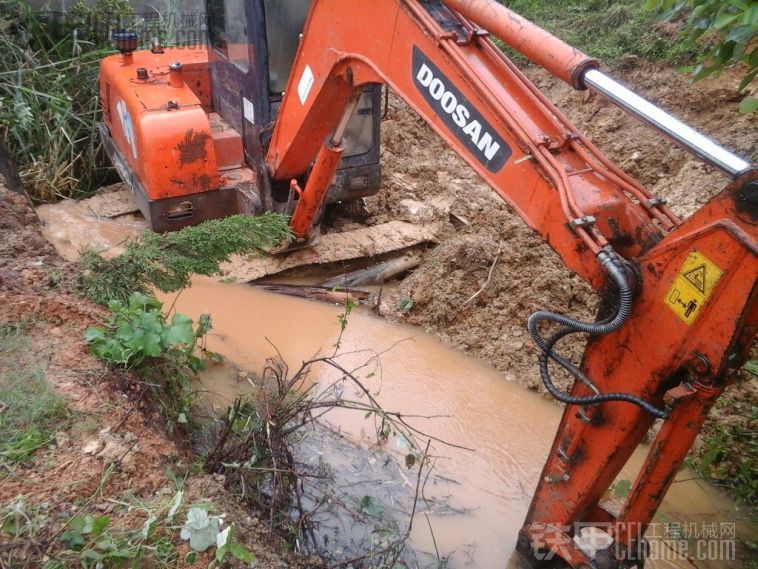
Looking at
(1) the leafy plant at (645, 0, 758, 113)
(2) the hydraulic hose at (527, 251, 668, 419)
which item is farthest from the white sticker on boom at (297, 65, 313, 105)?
(2) the hydraulic hose at (527, 251, 668, 419)

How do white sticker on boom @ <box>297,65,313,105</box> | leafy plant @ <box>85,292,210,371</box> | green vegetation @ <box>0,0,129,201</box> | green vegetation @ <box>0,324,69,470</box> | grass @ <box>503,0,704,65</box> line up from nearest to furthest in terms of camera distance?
green vegetation @ <box>0,324,69,470</box> → leafy plant @ <box>85,292,210,371</box> → white sticker on boom @ <box>297,65,313,105</box> → green vegetation @ <box>0,0,129,201</box> → grass @ <box>503,0,704,65</box>

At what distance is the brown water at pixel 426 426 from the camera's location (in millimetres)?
2973

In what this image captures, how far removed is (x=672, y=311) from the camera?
6.21ft

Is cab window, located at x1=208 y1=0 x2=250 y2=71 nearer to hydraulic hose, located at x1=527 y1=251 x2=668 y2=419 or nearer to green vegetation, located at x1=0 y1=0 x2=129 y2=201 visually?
green vegetation, located at x1=0 y1=0 x2=129 y2=201

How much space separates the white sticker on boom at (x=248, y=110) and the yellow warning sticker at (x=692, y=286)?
3215 millimetres

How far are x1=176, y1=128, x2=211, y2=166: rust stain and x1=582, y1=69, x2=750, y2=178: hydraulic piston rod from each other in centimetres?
291

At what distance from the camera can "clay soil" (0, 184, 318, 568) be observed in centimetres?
188

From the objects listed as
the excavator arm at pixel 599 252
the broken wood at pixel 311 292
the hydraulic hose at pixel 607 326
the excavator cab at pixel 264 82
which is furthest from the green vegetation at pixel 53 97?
the hydraulic hose at pixel 607 326

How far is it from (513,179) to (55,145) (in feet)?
16.1

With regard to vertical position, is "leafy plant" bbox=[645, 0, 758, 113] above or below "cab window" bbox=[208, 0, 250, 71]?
above

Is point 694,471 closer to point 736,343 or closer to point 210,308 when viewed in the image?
point 736,343

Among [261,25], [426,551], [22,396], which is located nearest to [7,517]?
[22,396]

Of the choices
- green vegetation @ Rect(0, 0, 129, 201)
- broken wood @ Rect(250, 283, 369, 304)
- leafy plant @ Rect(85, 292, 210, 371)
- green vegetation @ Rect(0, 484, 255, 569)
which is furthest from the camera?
green vegetation @ Rect(0, 0, 129, 201)

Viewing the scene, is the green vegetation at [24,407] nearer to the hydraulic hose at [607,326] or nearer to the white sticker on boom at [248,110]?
the hydraulic hose at [607,326]
